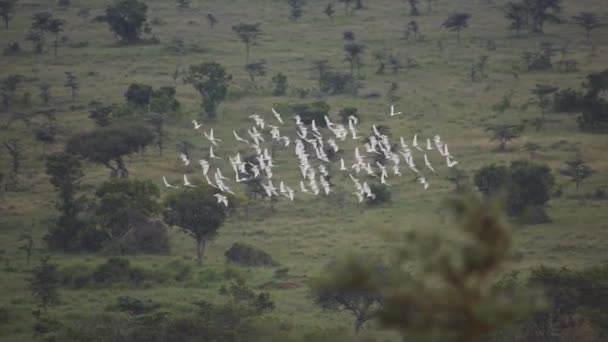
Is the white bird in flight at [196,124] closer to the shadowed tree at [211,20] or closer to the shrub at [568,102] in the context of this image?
the shrub at [568,102]

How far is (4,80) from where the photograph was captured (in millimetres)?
65125

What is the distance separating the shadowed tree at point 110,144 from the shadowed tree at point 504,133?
54.9 feet

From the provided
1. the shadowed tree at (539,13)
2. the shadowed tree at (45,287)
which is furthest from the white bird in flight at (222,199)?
the shadowed tree at (539,13)

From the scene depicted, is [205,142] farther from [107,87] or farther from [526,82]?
[526,82]

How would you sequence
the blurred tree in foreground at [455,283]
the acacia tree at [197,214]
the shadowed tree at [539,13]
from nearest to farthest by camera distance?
1. the blurred tree in foreground at [455,283]
2. the acacia tree at [197,214]
3. the shadowed tree at [539,13]

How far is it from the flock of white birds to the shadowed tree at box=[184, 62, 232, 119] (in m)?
1.48

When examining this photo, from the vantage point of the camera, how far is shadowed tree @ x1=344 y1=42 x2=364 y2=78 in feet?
229

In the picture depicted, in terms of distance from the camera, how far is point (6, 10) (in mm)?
84125

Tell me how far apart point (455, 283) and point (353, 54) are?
6292cm

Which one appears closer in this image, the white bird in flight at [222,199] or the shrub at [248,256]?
the shrub at [248,256]

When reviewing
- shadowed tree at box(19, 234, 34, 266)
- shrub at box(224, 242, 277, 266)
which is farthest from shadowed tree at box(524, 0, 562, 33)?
shadowed tree at box(19, 234, 34, 266)

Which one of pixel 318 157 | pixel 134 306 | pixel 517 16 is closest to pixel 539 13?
pixel 517 16

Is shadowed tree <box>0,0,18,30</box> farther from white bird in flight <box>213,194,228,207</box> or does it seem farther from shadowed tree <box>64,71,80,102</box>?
white bird in flight <box>213,194,228,207</box>

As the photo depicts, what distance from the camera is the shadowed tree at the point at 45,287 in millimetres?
34750
